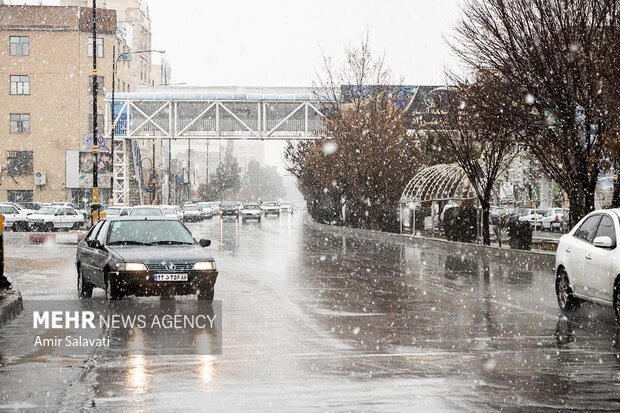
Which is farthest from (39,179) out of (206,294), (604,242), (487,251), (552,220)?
(604,242)

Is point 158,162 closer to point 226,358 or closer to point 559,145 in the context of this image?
point 559,145

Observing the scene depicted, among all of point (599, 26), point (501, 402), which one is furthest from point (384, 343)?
point (599, 26)

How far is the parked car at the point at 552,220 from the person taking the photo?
184ft

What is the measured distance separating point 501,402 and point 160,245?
871 cm

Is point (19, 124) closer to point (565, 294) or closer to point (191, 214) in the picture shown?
point (191, 214)

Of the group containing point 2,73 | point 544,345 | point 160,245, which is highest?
point 2,73

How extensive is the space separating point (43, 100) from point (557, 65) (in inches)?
2602

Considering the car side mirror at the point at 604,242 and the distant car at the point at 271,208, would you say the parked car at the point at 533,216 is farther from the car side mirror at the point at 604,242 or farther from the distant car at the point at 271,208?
the car side mirror at the point at 604,242

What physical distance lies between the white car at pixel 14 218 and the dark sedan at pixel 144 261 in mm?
37335

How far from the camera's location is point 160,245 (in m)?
15.2

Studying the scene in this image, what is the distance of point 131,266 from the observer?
13984 millimetres

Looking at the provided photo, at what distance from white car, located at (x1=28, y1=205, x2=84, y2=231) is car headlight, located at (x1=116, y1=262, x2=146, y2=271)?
1537 inches

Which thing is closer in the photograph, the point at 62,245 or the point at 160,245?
the point at 160,245

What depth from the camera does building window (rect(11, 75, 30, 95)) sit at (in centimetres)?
8238
